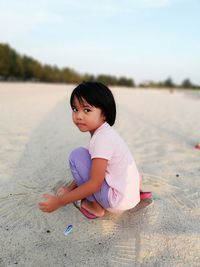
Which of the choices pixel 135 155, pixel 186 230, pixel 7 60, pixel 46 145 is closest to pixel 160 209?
pixel 186 230

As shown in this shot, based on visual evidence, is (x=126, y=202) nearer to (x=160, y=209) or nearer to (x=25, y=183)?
(x=160, y=209)

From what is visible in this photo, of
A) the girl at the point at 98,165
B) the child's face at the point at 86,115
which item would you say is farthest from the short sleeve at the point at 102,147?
the child's face at the point at 86,115

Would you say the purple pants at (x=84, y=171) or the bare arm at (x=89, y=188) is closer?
the bare arm at (x=89, y=188)

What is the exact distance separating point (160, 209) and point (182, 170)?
4.25ft

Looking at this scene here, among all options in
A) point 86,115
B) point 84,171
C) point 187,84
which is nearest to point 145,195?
point 84,171

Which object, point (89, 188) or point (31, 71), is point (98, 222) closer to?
point (89, 188)

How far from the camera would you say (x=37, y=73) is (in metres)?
57.8

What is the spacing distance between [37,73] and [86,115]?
5663 centimetres

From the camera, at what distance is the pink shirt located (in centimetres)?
266

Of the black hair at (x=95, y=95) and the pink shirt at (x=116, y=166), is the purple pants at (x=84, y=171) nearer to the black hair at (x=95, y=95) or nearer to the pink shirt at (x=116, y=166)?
the pink shirt at (x=116, y=166)

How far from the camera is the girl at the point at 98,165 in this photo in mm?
2645

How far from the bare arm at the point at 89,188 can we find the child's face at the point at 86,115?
28 cm

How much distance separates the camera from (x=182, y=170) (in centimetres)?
433

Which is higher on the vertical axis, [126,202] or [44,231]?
[126,202]
